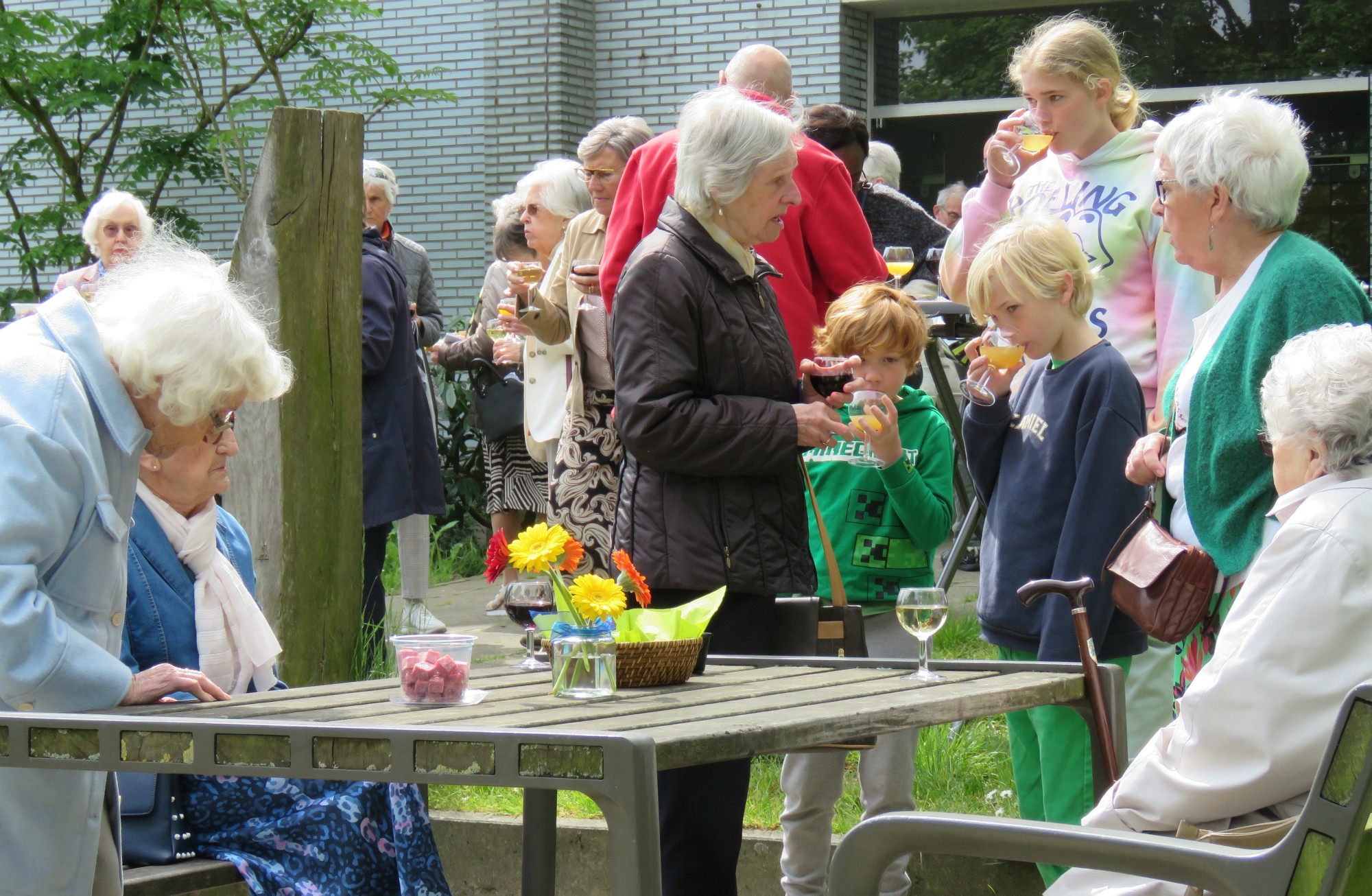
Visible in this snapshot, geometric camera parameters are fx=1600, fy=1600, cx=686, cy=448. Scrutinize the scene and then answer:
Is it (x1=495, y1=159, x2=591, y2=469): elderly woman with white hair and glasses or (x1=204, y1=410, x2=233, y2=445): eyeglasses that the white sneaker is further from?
(x1=204, y1=410, x2=233, y2=445): eyeglasses

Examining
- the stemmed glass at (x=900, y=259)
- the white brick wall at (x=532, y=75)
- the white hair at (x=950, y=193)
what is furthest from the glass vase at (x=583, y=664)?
the white brick wall at (x=532, y=75)

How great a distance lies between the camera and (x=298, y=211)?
4734 millimetres

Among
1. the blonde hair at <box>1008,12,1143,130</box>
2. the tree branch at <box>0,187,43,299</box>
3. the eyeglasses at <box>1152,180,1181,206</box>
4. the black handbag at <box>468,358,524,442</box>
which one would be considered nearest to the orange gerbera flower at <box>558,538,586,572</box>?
the eyeglasses at <box>1152,180,1181,206</box>

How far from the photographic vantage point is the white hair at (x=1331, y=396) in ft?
8.35

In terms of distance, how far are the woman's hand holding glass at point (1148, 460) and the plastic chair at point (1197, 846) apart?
1.47 m

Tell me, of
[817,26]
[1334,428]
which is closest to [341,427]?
[1334,428]

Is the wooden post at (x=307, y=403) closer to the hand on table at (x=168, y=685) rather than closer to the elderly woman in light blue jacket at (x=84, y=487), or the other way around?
the elderly woman in light blue jacket at (x=84, y=487)

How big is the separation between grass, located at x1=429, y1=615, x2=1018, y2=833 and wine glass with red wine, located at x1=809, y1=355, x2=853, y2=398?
1259 mm

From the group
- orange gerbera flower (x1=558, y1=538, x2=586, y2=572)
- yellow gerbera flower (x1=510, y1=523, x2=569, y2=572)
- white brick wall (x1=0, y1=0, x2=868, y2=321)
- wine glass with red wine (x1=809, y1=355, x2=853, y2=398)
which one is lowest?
orange gerbera flower (x1=558, y1=538, x2=586, y2=572)

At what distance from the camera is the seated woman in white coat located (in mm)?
2391

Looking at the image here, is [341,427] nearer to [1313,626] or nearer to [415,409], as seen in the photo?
[415,409]

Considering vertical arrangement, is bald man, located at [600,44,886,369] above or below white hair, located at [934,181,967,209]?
below

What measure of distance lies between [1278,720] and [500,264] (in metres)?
5.18

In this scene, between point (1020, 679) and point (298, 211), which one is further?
point (298, 211)
